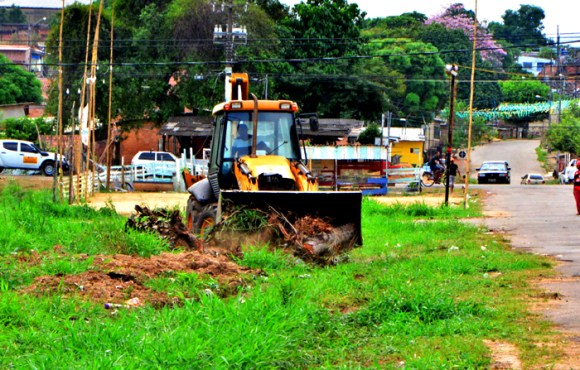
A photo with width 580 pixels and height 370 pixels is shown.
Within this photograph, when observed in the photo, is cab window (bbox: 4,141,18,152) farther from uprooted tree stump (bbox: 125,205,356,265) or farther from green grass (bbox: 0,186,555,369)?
uprooted tree stump (bbox: 125,205,356,265)

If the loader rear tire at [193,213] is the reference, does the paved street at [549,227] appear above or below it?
below

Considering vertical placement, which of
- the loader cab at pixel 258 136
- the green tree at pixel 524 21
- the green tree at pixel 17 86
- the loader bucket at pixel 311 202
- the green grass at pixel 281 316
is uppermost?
the green tree at pixel 524 21

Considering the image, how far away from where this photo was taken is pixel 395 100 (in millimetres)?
79250

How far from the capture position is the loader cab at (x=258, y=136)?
59.9 ft

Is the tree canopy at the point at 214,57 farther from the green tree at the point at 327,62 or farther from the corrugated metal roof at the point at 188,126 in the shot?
the corrugated metal roof at the point at 188,126

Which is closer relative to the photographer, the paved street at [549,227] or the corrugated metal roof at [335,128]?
the paved street at [549,227]

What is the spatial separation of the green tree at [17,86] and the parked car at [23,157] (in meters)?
24.1

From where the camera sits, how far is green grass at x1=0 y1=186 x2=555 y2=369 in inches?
304

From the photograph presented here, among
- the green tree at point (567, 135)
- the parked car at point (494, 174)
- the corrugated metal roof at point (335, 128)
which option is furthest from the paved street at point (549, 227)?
the green tree at point (567, 135)

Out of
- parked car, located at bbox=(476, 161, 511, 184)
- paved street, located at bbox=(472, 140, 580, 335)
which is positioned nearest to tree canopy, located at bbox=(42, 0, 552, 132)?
parked car, located at bbox=(476, 161, 511, 184)

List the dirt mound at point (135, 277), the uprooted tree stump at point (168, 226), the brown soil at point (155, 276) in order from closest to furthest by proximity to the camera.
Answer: the brown soil at point (155, 276)
the dirt mound at point (135, 277)
the uprooted tree stump at point (168, 226)

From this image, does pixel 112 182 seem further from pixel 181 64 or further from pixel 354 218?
pixel 354 218

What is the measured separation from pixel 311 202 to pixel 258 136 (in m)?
2.65

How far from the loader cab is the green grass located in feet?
10.5
